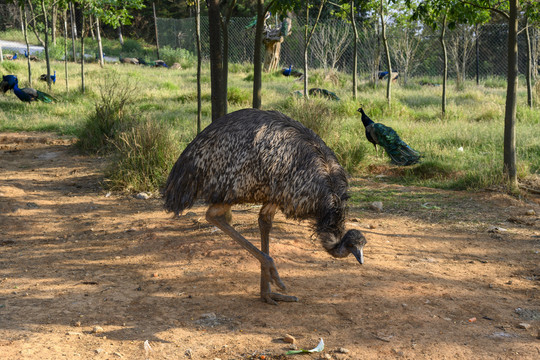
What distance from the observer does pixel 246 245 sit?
4.11 meters

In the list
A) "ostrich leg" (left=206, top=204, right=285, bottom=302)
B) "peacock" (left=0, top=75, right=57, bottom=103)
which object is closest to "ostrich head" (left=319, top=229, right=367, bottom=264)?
"ostrich leg" (left=206, top=204, right=285, bottom=302)

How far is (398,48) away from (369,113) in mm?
10791

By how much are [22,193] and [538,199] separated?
22.0ft

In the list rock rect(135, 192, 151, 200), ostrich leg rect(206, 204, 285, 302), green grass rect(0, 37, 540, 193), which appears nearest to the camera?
ostrich leg rect(206, 204, 285, 302)

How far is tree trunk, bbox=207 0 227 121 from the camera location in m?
6.30

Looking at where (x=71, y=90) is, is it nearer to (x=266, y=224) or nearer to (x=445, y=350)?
(x=266, y=224)

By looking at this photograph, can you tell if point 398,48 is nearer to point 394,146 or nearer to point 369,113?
point 369,113

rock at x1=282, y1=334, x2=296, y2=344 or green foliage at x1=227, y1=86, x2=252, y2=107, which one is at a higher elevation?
green foliage at x1=227, y1=86, x2=252, y2=107

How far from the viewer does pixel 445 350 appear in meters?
3.64

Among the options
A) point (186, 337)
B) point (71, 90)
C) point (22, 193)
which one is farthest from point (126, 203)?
point (71, 90)

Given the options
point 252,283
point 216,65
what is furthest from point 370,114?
point 252,283

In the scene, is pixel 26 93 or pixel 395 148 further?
pixel 26 93

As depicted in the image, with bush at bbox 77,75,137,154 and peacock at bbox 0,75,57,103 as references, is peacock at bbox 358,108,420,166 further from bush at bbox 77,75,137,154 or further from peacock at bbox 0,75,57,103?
peacock at bbox 0,75,57,103

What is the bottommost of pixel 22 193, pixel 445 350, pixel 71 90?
pixel 445 350
